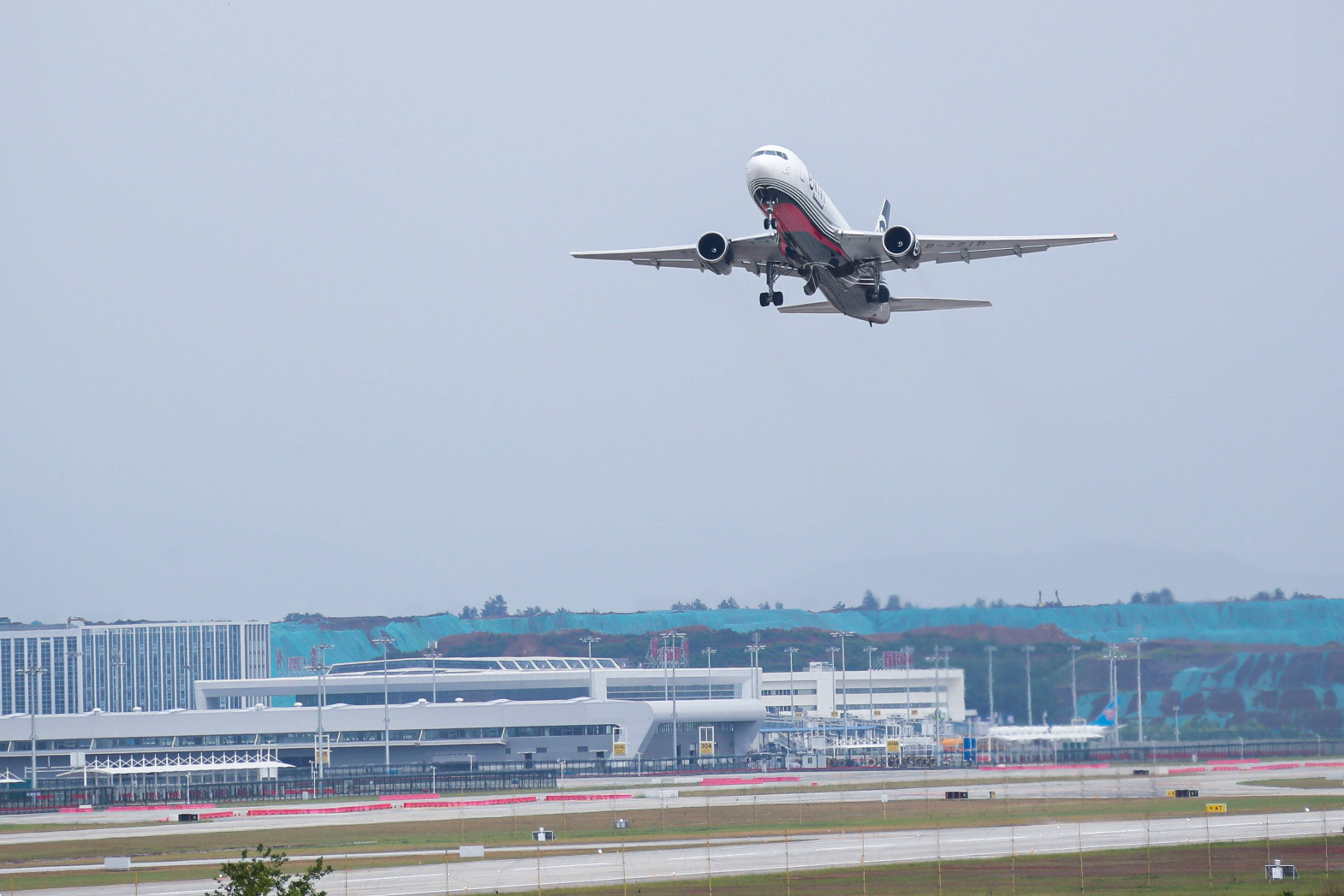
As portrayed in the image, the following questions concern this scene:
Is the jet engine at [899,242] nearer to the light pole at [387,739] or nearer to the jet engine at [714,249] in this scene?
the jet engine at [714,249]

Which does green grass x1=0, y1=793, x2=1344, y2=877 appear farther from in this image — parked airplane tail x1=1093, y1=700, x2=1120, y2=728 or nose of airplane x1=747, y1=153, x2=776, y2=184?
nose of airplane x1=747, y1=153, x2=776, y2=184

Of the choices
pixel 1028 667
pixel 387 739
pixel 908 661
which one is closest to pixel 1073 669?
pixel 1028 667

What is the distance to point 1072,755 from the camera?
365ft

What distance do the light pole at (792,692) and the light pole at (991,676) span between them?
196ft

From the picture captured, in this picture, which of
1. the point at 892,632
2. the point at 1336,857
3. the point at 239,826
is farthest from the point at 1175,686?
the point at 239,826

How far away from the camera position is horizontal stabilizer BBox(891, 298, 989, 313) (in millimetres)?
60062

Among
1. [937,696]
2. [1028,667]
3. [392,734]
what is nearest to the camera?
[1028,667]

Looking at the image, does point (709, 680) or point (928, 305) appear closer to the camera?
point (928, 305)

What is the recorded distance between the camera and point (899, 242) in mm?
A: 52750

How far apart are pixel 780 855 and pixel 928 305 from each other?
2232cm

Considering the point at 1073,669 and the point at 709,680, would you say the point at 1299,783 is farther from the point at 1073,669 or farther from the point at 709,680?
the point at 709,680

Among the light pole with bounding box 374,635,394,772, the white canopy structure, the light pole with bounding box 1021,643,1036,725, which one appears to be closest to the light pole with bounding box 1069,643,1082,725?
the light pole with bounding box 1021,643,1036,725

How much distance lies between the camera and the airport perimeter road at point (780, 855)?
50.6 m

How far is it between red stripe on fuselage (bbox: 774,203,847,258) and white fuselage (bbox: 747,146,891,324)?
0.04 ft
